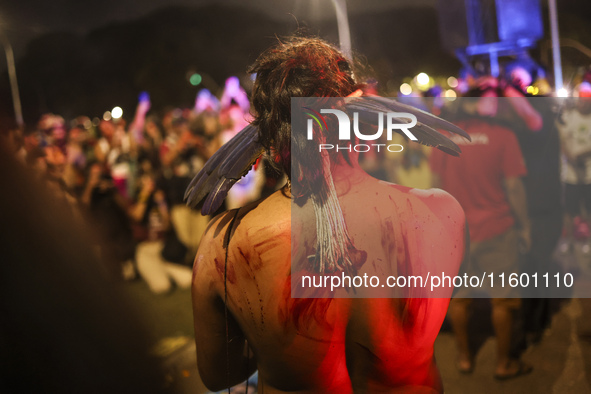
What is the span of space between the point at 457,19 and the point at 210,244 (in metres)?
1.37

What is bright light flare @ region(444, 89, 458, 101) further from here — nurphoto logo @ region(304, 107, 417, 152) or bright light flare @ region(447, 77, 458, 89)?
nurphoto logo @ region(304, 107, 417, 152)

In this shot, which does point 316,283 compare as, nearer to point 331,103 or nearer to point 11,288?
point 331,103

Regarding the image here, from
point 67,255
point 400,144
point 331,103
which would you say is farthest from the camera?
point 67,255

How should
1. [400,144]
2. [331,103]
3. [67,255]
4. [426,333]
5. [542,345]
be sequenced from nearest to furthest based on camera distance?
1. [331,103]
2. [426,333]
3. [400,144]
4. [542,345]
5. [67,255]

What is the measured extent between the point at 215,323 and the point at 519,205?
1.32m

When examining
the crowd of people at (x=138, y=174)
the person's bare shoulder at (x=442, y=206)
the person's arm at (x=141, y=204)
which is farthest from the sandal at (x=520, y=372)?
the person's arm at (x=141, y=204)

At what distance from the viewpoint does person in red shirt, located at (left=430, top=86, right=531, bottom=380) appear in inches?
79.2

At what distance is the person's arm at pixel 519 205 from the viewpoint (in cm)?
207

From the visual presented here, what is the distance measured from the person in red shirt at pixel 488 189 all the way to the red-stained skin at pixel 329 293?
0.38 metres

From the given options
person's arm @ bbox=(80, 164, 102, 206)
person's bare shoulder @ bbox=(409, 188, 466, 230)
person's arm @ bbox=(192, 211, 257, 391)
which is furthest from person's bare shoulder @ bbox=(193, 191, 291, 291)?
person's arm @ bbox=(80, 164, 102, 206)

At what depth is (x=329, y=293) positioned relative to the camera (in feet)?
5.41

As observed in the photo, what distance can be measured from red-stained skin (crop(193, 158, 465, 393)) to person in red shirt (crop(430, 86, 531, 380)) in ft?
1.25

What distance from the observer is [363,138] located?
1.75m

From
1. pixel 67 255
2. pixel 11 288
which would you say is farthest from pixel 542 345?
pixel 11 288
